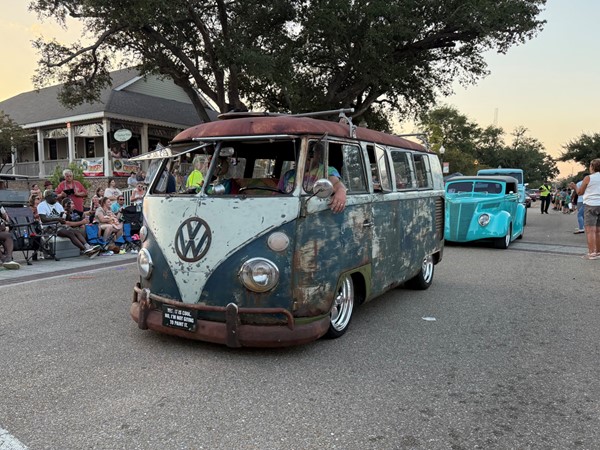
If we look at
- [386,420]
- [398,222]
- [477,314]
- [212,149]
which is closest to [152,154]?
[212,149]

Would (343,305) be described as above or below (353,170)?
below

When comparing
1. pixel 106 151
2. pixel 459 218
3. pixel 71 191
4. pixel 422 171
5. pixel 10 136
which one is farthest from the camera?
pixel 10 136

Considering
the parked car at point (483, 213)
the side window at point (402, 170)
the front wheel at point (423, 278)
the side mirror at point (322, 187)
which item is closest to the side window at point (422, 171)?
the side window at point (402, 170)

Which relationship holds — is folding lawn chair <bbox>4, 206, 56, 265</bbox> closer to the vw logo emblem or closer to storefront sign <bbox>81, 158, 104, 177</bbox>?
the vw logo emblem

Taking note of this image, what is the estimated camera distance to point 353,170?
4.96 metres

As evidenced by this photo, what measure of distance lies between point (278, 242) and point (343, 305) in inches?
48.6

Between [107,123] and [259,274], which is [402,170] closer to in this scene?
[259,274]

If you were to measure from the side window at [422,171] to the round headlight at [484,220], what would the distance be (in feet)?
16.8

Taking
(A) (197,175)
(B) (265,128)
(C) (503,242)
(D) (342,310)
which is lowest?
(C) (503,242)

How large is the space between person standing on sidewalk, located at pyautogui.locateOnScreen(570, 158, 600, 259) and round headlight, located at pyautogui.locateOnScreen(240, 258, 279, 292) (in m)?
8.20

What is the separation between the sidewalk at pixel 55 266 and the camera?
8031mm

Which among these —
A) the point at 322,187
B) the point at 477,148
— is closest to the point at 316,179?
the point at 322,187

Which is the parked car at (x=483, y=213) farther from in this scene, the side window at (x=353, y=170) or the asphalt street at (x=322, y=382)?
the side window at (x=353, y=170)

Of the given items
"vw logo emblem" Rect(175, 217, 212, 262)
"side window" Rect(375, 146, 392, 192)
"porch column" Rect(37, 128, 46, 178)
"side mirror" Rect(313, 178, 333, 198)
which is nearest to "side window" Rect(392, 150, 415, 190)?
"side window" Rect(375, 146, 392, 192)
